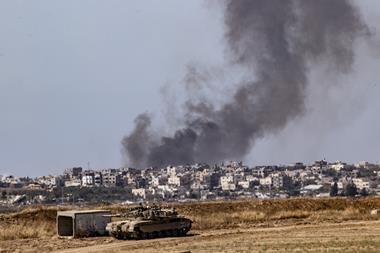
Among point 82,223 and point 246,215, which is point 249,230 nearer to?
point 82,223

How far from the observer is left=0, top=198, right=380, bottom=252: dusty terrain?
42.5 metres

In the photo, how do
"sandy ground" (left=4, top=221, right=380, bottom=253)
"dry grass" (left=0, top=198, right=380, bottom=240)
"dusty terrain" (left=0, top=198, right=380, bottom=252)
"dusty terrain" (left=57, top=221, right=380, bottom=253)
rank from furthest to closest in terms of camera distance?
"dry grass" (left=0, top=198, right=380, bottom=240), "dusty terrain" (left=0, top=198, right=380, bottom=252), "sandy ground" (left=4, top=221, right=380, bottom=253), "dusty terrain" (left=57, top=221, right=380, bottom=253)

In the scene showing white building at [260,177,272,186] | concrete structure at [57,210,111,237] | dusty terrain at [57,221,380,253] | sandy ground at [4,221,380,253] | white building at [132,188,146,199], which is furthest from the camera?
white building at [260,177,272,186]

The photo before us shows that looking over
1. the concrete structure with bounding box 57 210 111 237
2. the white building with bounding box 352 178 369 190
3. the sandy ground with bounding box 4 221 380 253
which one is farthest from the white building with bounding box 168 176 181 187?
the sandy ground with bounding box 4 221 380 253

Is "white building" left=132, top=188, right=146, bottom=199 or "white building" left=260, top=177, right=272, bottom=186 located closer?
"white building" left=132, top=188, right=146, bottom=199

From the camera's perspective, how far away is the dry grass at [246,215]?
58.3 meters

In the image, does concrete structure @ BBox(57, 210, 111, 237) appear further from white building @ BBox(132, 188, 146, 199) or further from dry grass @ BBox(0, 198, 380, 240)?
white building @ BBox(132, 188, 146, 199)

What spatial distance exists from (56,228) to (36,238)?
3.96 meters

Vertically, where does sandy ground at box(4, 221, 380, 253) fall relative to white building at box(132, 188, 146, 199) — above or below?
below

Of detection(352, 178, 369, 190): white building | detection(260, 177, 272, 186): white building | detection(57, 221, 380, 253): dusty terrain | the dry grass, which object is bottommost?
detection(57, 221, 380, 253): dusty terrain

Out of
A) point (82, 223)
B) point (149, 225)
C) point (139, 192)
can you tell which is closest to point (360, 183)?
point (139, 192)

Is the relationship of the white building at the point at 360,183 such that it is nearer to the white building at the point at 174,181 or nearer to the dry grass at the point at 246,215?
the white building at the point at 174,181

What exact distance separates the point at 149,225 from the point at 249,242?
8.13 meters

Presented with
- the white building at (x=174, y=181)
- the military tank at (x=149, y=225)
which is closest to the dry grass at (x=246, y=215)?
the military tank at (x=149, y=225)
